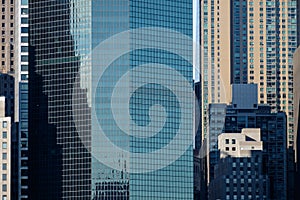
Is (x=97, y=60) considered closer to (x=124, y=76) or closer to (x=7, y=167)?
(x=124, y=76)

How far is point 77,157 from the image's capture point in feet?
642

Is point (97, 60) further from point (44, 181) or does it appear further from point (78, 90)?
point (44, 181)

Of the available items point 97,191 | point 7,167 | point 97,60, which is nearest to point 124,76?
point 97,60

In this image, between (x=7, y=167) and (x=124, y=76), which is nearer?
(x=7, y=167)

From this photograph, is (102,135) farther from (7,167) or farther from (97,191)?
(7,167)

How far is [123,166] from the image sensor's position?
642 ft

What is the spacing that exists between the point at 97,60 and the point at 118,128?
10.8 metres

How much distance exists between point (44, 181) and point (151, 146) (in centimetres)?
1674

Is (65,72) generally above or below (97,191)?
above

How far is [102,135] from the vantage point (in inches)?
7702

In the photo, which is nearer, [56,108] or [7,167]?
[7,167]

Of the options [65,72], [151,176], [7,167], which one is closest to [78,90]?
[65,72]

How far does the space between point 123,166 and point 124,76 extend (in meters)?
13.8

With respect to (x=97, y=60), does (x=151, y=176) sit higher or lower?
lower
